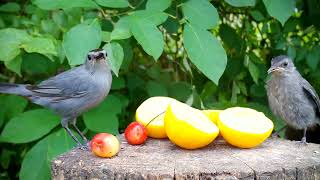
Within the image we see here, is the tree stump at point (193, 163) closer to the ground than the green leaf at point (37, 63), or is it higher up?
higher up

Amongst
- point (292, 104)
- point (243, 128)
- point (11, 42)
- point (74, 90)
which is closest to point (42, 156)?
point (74, 90)

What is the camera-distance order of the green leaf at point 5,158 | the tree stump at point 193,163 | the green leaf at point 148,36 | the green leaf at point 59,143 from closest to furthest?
1. the tree stump at point 193,163
2. the green leaf at point 148,36
3. the green leaf at point 59,143
4. the green leaf at point 5,158

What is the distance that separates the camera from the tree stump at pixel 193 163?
2.76 meters

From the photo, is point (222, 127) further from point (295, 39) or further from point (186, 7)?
point (295, 39)

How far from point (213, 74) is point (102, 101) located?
1.00m

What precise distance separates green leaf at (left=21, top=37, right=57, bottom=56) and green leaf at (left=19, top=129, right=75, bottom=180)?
1.77 feet

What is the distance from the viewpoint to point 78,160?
9.85ft

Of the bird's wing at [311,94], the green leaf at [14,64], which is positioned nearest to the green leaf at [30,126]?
the green leaf at [14,64]

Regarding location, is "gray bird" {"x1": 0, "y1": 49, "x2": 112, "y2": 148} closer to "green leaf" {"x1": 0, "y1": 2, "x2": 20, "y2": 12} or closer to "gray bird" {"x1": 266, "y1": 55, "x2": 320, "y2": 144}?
"green leaf" {"x1": 0, "y1": 2, "x2": 20, "y2": 12}

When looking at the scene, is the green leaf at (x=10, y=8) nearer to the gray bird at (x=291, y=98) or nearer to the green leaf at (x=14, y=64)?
the green leaf at (x=14, y=64)

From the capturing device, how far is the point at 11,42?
12.5ft

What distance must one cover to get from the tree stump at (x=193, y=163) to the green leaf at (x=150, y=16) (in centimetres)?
70

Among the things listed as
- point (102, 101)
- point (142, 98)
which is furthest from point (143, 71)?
point (102, 101)

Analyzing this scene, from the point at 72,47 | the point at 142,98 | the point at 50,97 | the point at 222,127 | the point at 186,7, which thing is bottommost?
the point at 142,98
